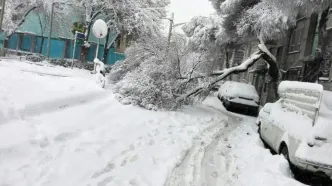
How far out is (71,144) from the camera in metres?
6.19

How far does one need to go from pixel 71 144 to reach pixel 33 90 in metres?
3.10

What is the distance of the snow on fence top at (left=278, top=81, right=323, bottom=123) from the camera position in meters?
6.11

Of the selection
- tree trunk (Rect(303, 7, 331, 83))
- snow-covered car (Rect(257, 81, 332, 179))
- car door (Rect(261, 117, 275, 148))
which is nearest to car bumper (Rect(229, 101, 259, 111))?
tree trunk (Rect(303, 7, 331, 83))

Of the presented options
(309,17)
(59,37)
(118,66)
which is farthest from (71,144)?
(59,37)

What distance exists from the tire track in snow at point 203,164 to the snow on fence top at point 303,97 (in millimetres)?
1728

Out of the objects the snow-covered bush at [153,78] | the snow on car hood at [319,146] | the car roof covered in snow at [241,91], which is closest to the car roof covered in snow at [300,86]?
the snow on car hood at [319,146]

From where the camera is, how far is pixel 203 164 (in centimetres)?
679

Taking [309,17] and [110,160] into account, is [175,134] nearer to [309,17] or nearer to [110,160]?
[110,160]

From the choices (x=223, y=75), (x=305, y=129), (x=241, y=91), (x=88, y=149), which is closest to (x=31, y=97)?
(x=88, y=149)

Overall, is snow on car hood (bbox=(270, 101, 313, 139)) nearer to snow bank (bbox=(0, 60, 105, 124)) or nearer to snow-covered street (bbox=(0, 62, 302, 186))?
snow-covered street (bbox=(0, 62, 302, 186))

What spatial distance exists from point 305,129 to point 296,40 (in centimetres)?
1916

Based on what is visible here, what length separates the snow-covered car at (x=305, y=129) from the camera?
5586 millimetres

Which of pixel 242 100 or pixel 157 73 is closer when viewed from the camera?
pixel 157 73

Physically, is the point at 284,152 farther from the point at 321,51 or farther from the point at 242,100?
the point at 242,100
